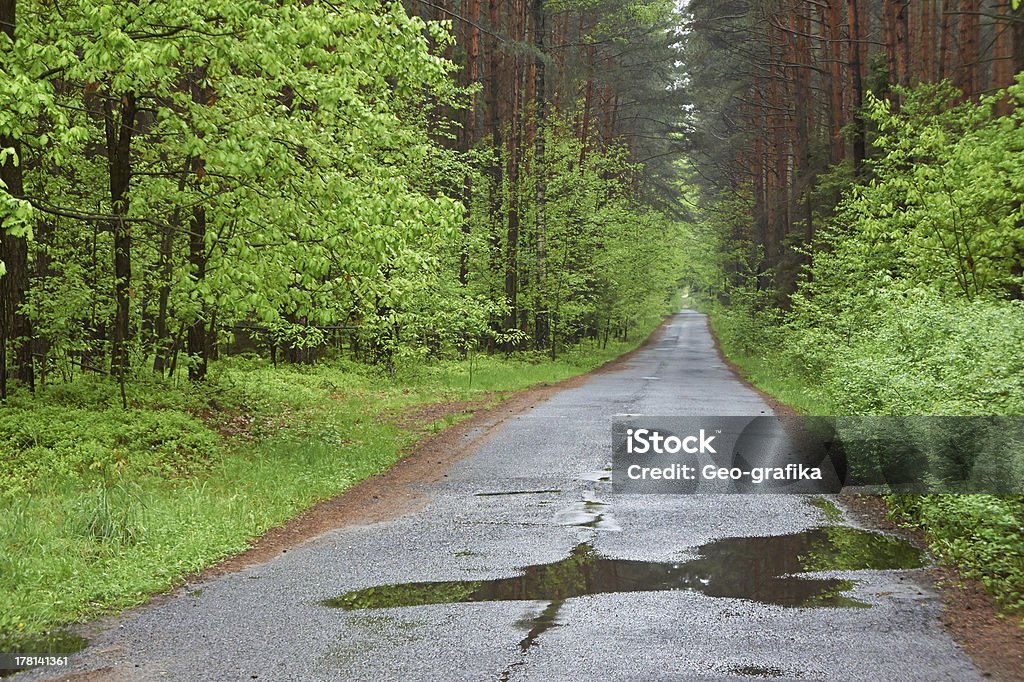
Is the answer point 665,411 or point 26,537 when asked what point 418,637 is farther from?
point 665,411

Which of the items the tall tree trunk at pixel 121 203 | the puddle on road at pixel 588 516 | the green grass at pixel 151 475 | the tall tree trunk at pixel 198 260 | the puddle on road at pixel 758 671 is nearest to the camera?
the puddle on road at pixel 758 671

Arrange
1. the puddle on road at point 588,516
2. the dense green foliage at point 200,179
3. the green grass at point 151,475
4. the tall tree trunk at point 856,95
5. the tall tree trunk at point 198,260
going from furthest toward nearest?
the tall tree trunk at point 856,95
the tall tree trunk at point 198,260
the dense green foliage at point 200,179
the puddle on road at point 588,516
the green grass at point 151,475

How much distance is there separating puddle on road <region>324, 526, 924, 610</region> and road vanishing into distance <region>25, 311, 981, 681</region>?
25 millimetres

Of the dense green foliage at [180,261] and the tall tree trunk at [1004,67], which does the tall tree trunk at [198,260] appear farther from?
the tall tree trunk at [1004,67]

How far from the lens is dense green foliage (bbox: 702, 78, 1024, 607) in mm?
7332

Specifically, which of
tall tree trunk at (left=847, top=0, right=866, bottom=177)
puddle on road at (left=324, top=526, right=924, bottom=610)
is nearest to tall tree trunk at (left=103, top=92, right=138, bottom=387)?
puddle on road at (left=324, top=526, right=924, bottom=610)

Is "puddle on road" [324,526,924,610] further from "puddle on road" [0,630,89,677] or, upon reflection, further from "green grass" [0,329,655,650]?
"green grass" [0,329,655,650]

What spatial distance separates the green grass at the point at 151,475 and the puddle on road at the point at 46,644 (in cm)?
4

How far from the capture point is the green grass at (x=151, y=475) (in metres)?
6.75

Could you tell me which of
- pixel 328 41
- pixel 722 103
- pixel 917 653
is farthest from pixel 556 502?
pixel 722 103

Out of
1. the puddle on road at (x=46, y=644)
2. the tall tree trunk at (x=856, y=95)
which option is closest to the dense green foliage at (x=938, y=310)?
the tall tree trunk at (x=856, y=95)

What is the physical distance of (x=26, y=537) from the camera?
757 cm

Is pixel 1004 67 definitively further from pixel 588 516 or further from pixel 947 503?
pixel 588 516

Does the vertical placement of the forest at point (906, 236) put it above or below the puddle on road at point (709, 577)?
above
